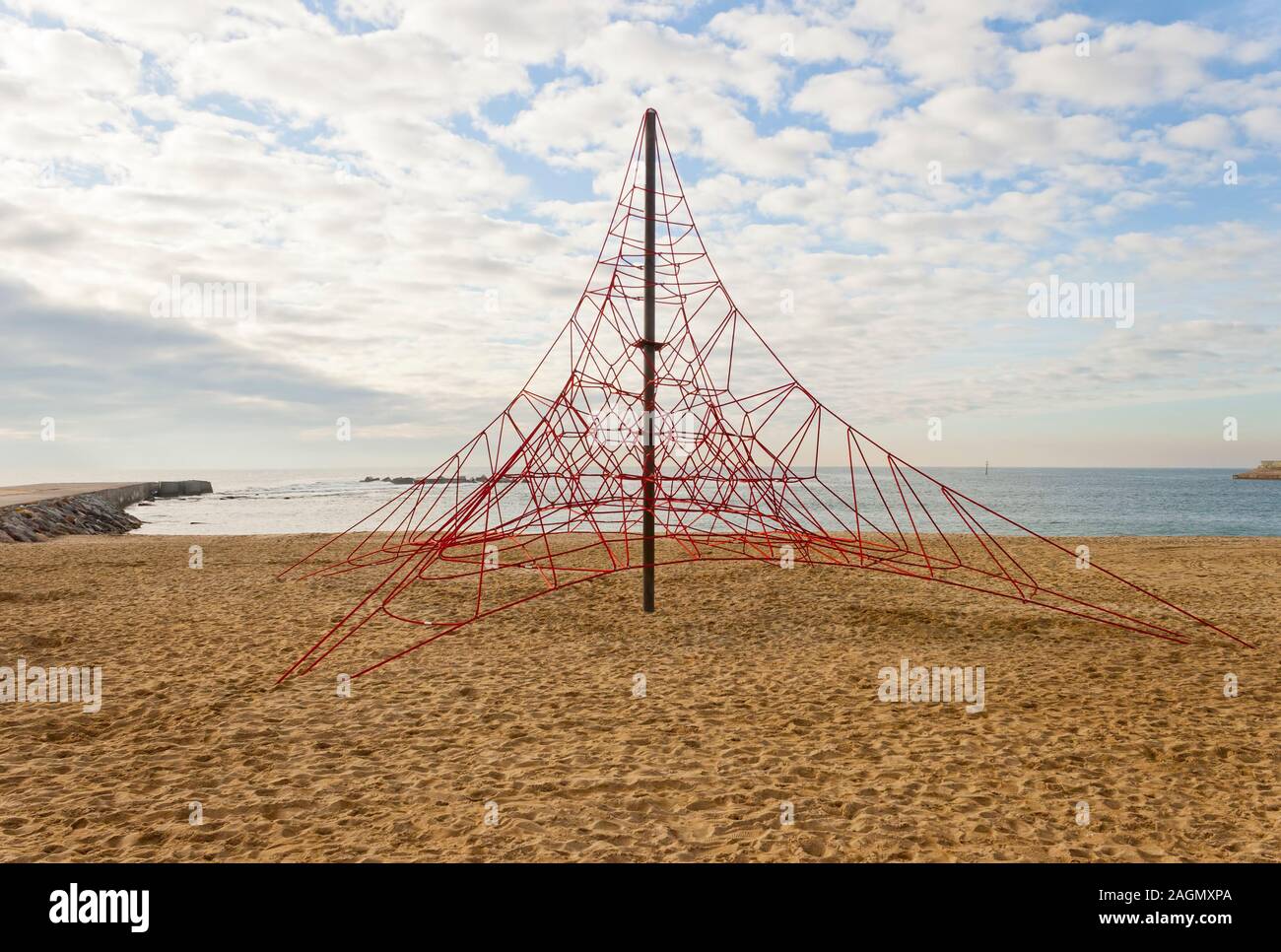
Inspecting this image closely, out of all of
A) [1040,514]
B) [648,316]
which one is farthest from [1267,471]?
[648,316]

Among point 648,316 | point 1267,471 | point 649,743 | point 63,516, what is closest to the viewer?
point 649,743

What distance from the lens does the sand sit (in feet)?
12.4

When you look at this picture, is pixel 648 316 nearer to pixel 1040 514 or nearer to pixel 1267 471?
pixel 1040 514

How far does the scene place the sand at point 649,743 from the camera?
379 centimetres

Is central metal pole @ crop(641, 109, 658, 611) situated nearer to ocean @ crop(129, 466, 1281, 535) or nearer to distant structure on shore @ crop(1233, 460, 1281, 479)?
ocean @ crop(129, 466, 1281, 535)

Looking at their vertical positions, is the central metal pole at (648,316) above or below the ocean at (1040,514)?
above

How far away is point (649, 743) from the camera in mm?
5094

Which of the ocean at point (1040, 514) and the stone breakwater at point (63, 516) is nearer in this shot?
the stone breakwater at point (63, 516)

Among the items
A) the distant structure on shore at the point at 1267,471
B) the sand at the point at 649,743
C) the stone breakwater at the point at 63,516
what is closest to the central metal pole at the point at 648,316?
the sand at the point at 649,743

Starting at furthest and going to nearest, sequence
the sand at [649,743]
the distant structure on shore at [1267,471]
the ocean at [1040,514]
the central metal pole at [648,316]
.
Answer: the distant structure on shore at [1267,471], the ocean at [1040,514], the central metal pole at [648,316], the sand at [649,743]

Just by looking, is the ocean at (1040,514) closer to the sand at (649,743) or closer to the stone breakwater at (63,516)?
the stone breakwater at (63,516)

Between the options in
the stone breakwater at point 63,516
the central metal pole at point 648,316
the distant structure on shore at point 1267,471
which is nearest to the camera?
the central metal pole at point 648,316

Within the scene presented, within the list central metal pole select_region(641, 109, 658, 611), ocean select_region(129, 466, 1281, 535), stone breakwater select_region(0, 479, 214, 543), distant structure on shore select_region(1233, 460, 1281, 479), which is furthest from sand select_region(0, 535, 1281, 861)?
distant structure on shore select_region(1233, 460, 1281, 479)
